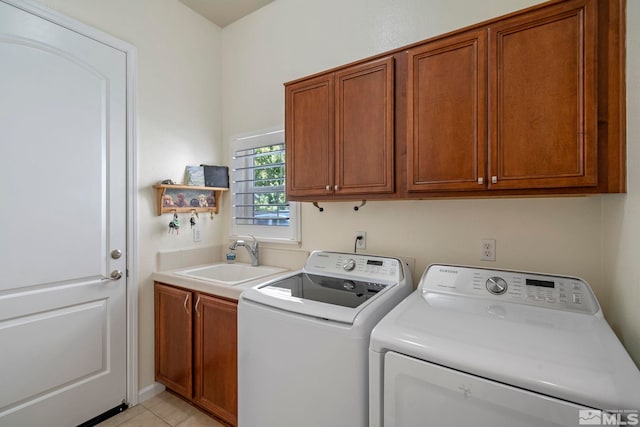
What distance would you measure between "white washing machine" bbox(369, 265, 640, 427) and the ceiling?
8.28 feet

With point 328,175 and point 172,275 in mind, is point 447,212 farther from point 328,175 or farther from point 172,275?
point 172,275

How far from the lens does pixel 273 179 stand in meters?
2.39

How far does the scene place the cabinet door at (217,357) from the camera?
1.73 meters

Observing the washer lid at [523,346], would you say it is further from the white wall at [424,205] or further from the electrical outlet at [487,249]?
the electrical outlet at [487,249]

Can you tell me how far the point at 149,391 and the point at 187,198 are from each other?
143 cm

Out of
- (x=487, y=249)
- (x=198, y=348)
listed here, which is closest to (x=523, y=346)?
(x=487, y=249)

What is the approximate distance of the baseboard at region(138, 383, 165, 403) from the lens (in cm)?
211

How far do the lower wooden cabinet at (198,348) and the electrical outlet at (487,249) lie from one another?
1.39 metres

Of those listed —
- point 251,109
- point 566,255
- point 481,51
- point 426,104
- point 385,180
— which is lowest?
point 566,255

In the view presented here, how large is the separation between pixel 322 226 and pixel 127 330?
1.52 meters

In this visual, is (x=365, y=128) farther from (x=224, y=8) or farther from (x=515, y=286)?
(x=224, y=8)

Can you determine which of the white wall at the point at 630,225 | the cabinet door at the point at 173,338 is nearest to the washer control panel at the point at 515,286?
the white wall at the point at 630,225

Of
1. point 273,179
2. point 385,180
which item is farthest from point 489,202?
point 273,179

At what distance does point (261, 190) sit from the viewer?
2504 mm
